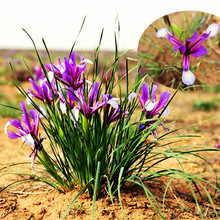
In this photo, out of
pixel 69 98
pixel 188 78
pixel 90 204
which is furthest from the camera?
pixel 90 204

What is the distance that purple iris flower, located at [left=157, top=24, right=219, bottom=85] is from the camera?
1.88 metres

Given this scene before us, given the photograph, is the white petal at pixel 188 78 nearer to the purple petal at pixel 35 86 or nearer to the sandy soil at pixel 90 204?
the sandy soil at pixel 90 204

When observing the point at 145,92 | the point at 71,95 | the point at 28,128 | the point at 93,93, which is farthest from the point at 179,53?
the point at 28,128

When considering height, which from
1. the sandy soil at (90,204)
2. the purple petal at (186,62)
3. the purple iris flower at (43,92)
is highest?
the purple petal at (186,62)

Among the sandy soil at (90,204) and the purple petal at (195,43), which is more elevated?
the purple petal at (195,43)

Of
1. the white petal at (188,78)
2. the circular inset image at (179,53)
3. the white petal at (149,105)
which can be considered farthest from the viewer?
the circular inset image at (179,53)

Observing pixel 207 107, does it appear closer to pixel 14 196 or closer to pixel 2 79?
pixel 14 196

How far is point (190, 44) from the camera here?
1905 millimetres

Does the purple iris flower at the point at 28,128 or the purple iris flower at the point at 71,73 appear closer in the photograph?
the purple iris flower at the point at 71,73

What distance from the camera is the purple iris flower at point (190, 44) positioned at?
188 cm

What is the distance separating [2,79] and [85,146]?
8.93 meters

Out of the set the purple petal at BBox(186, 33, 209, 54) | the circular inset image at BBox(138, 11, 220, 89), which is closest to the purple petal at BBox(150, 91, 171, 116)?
the purple petal at BBox(186, 33, 209, 54)

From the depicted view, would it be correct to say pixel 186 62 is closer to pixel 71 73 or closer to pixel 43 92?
pixel 71 73

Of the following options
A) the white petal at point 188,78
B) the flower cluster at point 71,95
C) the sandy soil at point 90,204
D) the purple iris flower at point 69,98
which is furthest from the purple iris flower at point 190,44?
the purple iris flower at point 69,98
